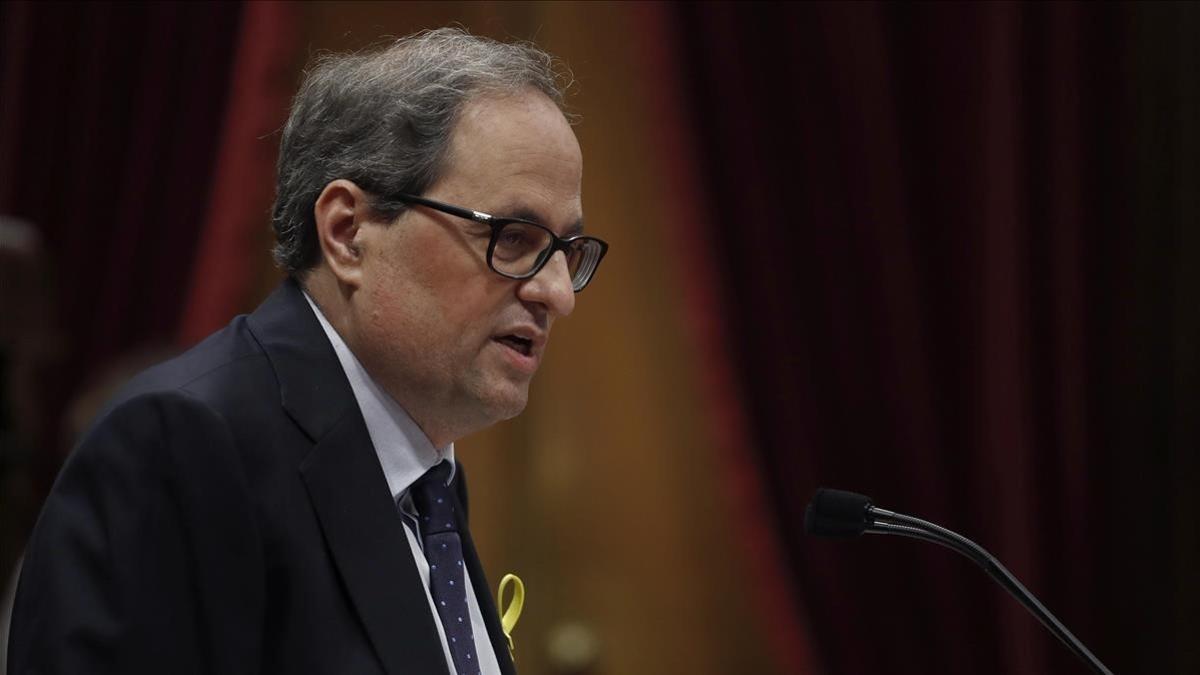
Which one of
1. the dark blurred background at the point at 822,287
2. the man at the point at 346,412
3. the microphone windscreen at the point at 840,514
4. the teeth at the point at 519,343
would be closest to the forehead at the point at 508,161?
the man at the point at 346,412

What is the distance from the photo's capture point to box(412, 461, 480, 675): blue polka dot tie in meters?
1.46

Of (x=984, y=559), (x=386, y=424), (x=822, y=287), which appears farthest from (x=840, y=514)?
(x=822, y=287)

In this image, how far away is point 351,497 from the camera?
1384 mm

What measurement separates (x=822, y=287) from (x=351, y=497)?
1497 millimetres

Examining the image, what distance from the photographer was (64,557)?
120cm

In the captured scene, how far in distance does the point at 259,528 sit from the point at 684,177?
1.64 metres

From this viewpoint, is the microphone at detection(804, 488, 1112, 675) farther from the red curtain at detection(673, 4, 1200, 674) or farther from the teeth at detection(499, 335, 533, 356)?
the red curtain at detection(673, 4, 1200, 674)

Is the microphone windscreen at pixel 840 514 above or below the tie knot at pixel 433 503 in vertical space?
below

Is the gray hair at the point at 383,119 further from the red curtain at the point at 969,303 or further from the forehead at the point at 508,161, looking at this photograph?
the red curtain at the point at 969,303

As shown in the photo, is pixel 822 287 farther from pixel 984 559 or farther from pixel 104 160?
pixel 104 160

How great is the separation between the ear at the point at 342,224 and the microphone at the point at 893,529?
609 mm

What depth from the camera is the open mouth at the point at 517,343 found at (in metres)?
1.51

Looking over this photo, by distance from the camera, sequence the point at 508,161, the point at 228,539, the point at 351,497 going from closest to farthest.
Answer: the point at 228,539
the point at 351,497
the point at 508,161

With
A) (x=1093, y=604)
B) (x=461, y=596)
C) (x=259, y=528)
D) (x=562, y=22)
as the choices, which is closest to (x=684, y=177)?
(x=562, y=22)
